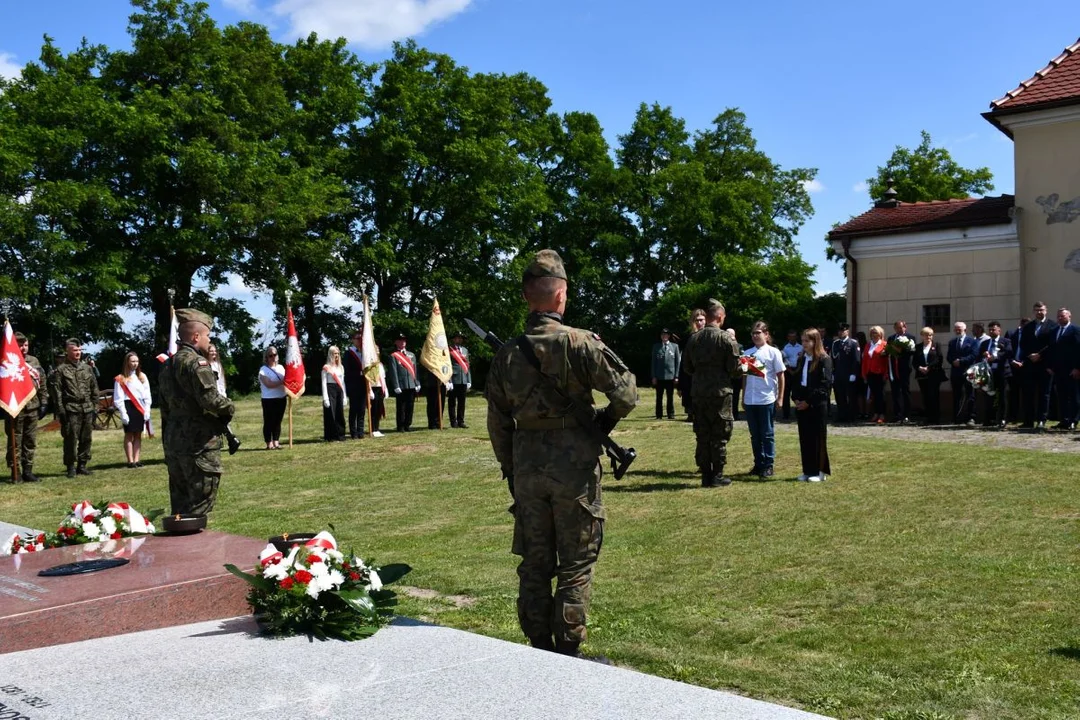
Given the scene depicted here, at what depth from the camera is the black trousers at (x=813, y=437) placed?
12.1 m

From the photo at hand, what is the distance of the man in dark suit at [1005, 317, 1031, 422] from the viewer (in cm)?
1826

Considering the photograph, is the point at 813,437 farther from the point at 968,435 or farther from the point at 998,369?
the point at 998,369

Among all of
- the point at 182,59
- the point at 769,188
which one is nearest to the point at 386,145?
the point at 182,59

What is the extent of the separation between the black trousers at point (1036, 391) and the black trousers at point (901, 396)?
243cm

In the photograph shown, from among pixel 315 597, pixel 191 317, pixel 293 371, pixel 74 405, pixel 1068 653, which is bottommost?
pixel 1068 653

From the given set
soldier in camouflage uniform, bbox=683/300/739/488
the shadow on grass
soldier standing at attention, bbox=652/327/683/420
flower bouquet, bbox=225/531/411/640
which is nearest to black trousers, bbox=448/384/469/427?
soldier standing at attention, bbox=652/327/683/420

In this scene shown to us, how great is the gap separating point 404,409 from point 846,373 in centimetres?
935

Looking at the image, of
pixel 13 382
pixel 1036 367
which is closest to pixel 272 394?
pixel 13 382

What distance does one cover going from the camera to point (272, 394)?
63.1 feet

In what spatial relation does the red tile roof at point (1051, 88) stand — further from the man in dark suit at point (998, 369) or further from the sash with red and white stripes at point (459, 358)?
the sash with red and white stripes at point (459, 358)

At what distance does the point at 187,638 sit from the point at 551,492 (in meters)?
2.08

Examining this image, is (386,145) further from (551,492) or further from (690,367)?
(551,492)

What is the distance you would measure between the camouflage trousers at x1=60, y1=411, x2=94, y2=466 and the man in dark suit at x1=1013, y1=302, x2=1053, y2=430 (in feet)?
51.8

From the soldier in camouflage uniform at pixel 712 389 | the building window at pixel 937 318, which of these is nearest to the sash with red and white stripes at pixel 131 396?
the soldier in camouflage uniform at pixel 712 389
